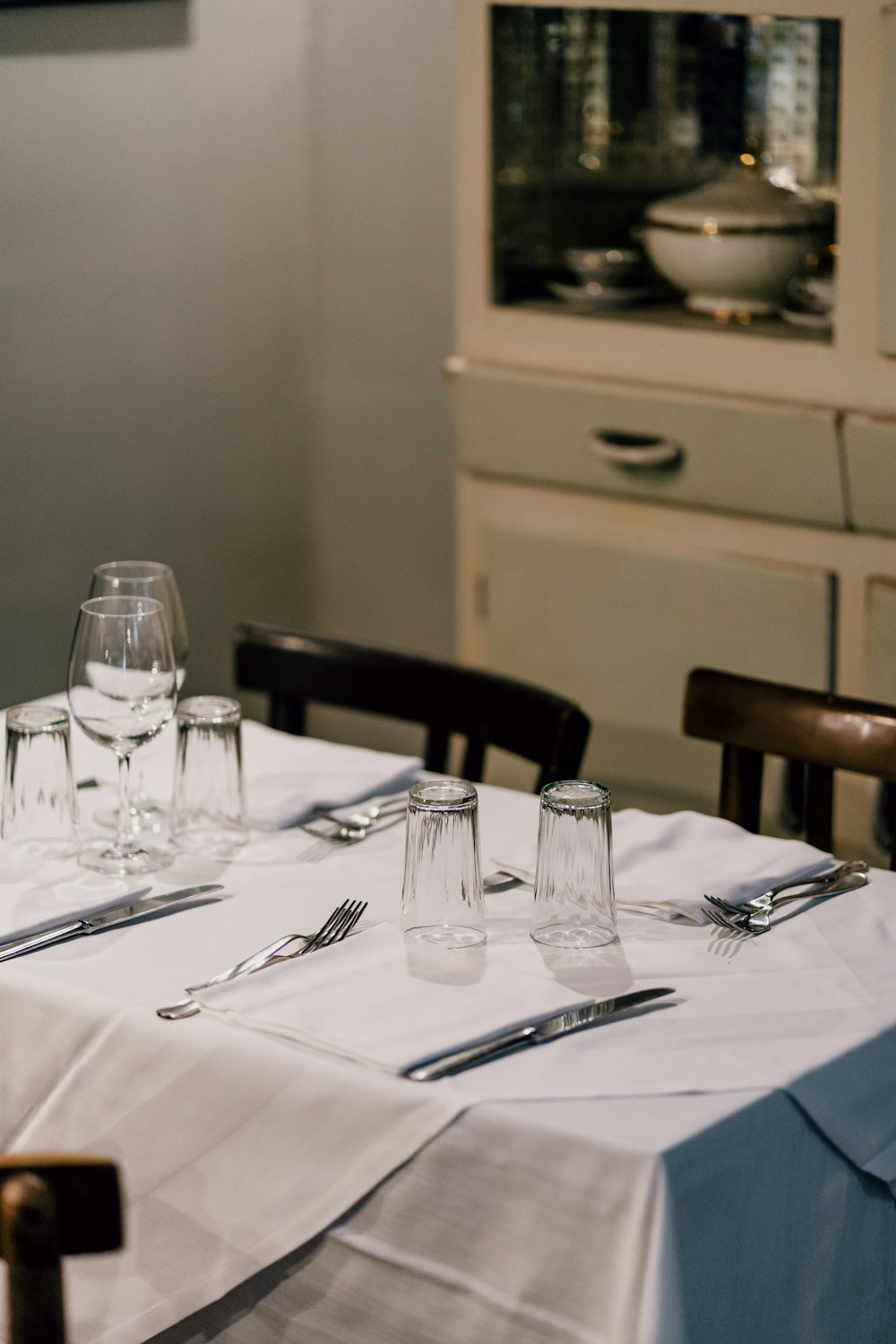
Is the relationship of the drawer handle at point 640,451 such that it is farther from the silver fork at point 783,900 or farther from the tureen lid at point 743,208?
the silver fork at point 783,900

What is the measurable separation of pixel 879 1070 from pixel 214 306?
234cm

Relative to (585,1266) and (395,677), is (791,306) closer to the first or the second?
(395,677)

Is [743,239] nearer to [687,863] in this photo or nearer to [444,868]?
[687,863]

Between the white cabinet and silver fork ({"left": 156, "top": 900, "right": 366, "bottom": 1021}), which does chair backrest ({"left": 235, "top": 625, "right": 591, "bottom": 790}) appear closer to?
silver fork ({"left": 156, "top": 900, "right": 366, "bottom": 1021})

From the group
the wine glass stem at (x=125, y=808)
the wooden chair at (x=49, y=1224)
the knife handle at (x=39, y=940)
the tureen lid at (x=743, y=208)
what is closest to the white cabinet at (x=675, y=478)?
the tureen lid at (x=743, y=208)

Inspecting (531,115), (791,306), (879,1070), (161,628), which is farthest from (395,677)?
(531,115)

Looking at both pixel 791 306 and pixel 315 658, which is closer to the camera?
pixel 315 658

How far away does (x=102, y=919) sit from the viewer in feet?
3.99

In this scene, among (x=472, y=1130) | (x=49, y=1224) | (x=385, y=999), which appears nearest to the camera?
(x=49, y=1224)

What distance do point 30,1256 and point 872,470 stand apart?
70.7 inches

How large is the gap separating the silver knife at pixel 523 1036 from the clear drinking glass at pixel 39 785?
45cm

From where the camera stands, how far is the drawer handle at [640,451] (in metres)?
2.52

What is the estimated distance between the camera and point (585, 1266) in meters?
0.92

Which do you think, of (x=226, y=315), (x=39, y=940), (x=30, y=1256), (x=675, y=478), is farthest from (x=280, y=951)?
(x=226, y=315)
